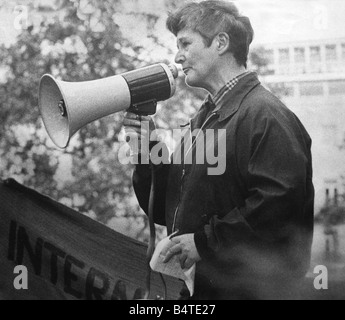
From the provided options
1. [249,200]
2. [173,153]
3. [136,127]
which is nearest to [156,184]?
[173,153]

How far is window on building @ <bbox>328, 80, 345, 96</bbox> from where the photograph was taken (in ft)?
8.79

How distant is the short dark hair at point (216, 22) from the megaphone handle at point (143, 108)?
0.33 metres

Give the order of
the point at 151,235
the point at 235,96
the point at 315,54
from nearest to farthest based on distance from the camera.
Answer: the point at 235,96 < the point at 151,235 < the point at 315,54

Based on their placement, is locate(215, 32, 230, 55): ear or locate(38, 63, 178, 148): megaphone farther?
locate(215, 32, 230, 55): ear

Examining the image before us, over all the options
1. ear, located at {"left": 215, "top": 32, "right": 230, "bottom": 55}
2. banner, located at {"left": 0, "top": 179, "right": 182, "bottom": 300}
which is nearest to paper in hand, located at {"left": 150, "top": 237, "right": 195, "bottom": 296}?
banner, located at {"left": 0, "top": 179, "right": 182, "bottom": 300}

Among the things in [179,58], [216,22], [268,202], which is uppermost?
[216,22]

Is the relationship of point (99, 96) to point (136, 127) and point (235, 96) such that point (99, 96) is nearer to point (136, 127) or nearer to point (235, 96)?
point (136, 127)

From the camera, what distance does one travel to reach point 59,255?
9.11ft

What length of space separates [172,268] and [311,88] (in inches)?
37.3

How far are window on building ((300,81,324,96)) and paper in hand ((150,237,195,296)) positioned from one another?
2.79 ft

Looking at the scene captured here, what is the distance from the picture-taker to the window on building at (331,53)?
8.80ft

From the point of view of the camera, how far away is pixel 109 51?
9.13 feet

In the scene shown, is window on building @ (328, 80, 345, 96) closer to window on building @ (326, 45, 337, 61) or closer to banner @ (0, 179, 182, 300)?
window on building @ (326, 45, 337, 61)
